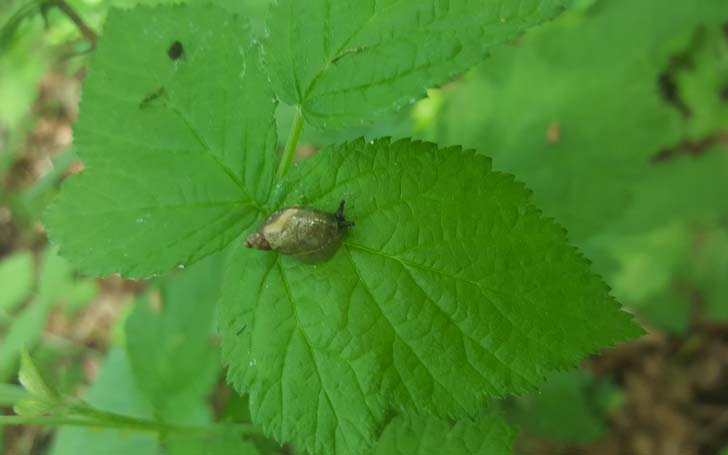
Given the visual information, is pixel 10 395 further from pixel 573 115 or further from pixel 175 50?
pixel 573 115

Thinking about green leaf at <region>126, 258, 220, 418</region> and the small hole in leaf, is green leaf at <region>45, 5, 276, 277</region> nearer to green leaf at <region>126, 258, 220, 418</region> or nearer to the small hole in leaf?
the small hole in leaf

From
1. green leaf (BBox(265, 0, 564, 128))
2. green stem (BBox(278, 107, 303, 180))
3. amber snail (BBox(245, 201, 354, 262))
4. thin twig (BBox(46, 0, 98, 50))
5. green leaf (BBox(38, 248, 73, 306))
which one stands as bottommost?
amber snail (BBox(245, 201, 354, 262))

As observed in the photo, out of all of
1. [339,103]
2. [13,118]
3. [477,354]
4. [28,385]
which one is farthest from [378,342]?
[13,118]

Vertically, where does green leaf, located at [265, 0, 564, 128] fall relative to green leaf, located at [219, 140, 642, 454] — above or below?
above

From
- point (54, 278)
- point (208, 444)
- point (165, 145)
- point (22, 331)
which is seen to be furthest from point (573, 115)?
point (22, 331)

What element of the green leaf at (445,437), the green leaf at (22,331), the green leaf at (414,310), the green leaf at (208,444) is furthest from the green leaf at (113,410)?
the green leaf at (414,310)

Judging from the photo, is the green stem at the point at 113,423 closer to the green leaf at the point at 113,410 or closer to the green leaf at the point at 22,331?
the green leaf at the point at 113,410

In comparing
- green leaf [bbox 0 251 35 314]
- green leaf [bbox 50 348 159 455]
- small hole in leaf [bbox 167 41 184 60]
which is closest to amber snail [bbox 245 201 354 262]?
small hole in leaf [bbox 167 41 184 60]
